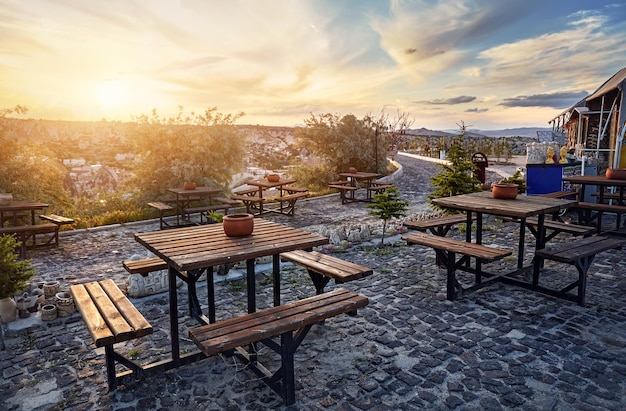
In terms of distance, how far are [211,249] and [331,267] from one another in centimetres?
130

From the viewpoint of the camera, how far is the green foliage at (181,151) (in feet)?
40.3

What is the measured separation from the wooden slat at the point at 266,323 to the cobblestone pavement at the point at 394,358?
57 cm

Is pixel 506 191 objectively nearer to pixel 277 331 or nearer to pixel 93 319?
pixel 277 331

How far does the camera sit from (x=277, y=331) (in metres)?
2.87

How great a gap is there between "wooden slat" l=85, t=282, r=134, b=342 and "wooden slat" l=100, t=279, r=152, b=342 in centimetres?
3

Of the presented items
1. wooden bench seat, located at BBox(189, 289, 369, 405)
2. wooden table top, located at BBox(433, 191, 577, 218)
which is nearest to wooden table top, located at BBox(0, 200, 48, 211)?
wooden bench seat, located at BBox(189, 289, 369, 405)

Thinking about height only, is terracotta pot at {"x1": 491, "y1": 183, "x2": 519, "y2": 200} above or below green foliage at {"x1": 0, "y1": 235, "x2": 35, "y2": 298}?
above

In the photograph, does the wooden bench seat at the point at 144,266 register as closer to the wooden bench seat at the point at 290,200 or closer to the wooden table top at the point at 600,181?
the wooden bench seat at the point at 290,200

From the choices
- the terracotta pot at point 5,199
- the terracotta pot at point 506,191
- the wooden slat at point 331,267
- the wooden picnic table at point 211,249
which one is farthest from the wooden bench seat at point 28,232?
the terracotta pot at point 506,191

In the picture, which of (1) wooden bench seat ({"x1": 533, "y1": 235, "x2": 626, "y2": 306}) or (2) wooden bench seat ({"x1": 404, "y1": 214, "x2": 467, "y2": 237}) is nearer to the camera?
(1) wooden bench seat ({"x1": 533, "y1": 235, "x2": 626, "y2": 306})

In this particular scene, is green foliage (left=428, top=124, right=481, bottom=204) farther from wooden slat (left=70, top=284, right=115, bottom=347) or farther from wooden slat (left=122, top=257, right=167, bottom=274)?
wooden slat (left=70, top=284, right=115, bottom=347)

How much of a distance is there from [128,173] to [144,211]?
11.0 ft

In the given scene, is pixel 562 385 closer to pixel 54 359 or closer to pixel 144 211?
pixel 54 359

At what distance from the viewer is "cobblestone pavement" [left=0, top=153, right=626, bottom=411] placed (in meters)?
2.99
